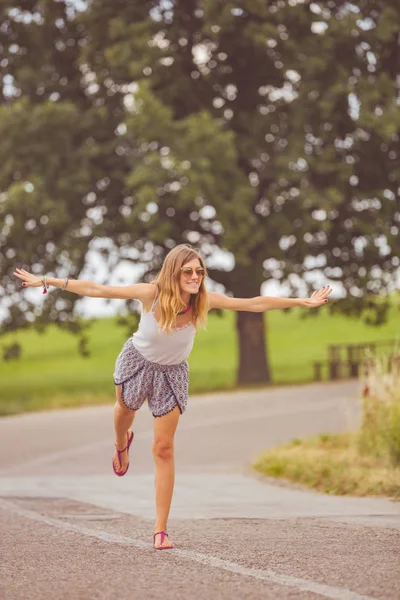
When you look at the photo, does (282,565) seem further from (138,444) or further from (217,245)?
(217,245)

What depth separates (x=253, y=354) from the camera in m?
32.7

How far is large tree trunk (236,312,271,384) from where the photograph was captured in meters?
32.6

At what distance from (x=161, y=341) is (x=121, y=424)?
41.1 inches

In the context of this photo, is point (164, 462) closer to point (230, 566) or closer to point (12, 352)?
point (230, 566)

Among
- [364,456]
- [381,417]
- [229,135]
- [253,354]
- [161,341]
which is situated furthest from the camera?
[253,354]

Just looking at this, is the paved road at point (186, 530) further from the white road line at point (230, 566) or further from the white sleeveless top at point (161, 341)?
the white sleeveless top at point (161, 341)

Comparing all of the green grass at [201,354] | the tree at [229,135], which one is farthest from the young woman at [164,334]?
the green grass at [201,354]

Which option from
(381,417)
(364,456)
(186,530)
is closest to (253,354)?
(364,456)

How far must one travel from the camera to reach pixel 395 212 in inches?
1238

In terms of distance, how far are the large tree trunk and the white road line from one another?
75.5 feet

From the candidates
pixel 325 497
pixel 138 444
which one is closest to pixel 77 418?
pixel 138 444

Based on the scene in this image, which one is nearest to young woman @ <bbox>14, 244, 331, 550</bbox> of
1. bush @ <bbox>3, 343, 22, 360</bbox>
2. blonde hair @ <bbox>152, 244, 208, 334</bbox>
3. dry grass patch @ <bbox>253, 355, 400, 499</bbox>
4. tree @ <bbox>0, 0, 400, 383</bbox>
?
blonde hair @ <bbox>152, 244, 208, 334</bbox>

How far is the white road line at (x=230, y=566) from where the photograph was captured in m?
5.94

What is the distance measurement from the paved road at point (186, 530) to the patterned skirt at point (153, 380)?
3.13ft
